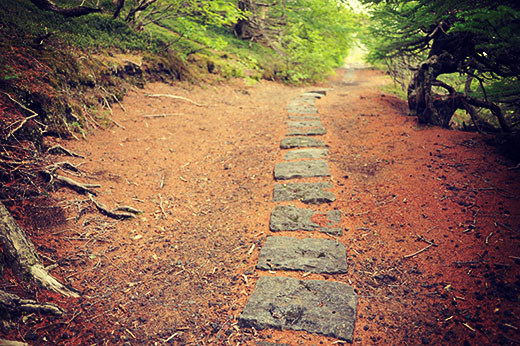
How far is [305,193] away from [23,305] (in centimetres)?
321

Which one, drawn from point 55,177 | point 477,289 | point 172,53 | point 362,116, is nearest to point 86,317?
point 55,177

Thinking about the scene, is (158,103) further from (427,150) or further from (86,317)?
(427,150)

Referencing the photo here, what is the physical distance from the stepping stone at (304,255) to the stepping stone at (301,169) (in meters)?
1.43

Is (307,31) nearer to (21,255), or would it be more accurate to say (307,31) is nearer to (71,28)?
(71,28)

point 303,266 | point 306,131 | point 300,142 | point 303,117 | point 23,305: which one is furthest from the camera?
point 303,117

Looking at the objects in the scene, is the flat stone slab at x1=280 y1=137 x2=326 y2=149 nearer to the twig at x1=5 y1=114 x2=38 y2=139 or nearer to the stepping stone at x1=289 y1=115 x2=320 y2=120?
the stepping stone at x1=289 y1=115 x2=320 y2=120

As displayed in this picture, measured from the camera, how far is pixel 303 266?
9.09 feet

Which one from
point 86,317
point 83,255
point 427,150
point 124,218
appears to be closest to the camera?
point 86,317

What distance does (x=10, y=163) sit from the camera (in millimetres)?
2793

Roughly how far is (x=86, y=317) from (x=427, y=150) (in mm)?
4954

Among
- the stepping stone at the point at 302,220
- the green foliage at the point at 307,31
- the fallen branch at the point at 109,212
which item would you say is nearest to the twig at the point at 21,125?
the fallen branch at the point at 109,212

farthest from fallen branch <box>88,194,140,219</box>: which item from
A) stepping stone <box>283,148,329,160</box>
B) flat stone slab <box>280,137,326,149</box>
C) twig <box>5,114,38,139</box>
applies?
flat stone slab <box>280,137,326,149</box>

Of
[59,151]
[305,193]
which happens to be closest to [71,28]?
[59,151]

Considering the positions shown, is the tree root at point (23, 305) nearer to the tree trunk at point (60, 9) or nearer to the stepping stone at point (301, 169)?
the stepping stone at point (301, 169)
